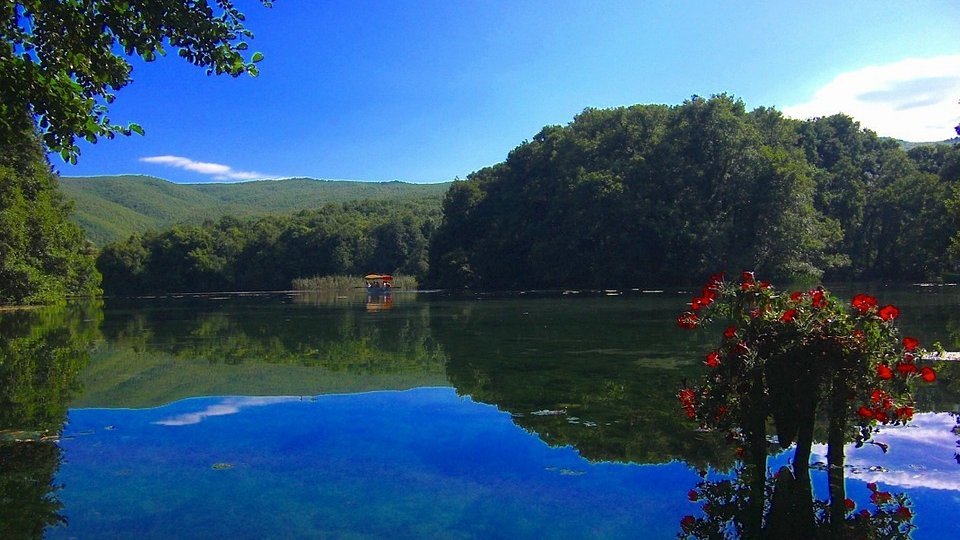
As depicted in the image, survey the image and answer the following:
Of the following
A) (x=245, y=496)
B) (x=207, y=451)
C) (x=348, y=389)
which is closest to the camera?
(x=245, y=496)

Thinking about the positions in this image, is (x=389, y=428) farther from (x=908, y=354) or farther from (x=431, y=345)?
(x=431, y=345)

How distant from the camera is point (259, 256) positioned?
113875 millimetres

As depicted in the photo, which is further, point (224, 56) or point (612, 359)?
point (612, 359)

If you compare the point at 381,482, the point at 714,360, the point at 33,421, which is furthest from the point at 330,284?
the point at 714,360

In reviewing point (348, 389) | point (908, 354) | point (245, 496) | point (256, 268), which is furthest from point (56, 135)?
point (256, 268)

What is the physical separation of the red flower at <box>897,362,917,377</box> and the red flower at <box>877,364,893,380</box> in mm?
184

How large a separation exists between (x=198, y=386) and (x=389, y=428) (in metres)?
6.04

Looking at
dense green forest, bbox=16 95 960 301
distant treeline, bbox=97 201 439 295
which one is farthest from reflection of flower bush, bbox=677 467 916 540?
distant treeline, bbox=97 201 439 295

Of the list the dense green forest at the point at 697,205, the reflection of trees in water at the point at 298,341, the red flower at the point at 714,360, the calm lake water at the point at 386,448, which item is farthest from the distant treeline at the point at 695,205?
the red flower at the point at 714,360

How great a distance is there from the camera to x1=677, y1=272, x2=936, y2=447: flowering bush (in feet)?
17.7

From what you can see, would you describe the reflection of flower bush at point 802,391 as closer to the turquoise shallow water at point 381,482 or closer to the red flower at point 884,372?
the red flower at point 884,372

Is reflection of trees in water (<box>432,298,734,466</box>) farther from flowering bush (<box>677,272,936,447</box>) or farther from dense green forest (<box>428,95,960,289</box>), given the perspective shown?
dense green forest (<box>428,95,960,289</box>)

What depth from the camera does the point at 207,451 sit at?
8.51 metres

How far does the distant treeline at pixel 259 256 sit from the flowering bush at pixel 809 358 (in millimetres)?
103054
